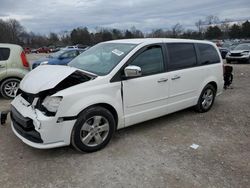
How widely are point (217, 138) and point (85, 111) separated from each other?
93.5 inches

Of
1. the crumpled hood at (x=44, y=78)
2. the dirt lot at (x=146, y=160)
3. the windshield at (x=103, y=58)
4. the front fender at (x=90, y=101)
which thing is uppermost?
the windshield at (x=103, y=58)

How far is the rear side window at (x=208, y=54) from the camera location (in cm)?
546

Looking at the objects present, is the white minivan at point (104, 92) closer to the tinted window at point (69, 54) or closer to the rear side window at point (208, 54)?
the rear side window at point (208, 54)

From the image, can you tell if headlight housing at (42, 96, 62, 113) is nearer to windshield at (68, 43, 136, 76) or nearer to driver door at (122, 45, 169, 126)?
windshield at (68, 43, 136, 76)

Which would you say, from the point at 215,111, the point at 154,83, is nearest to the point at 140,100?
the point at 154,83

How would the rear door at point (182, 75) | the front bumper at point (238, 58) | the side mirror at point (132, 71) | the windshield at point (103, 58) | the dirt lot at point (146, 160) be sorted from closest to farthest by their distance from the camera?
the dirt lot at point (146, 160), the side mirror at point (132, 71), the windshield at point (103, 58), the rear door at point (182, 75), the front bumper at point (238, 58)

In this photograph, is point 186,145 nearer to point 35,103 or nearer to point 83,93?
point 83,93

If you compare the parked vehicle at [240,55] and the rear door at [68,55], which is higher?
the rear door at [68,55]

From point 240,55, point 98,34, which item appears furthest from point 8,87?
point 98,34

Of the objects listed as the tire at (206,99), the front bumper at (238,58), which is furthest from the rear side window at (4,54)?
the front bumper at (238,58)

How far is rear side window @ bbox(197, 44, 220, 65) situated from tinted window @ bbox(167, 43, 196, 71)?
0.28 meters

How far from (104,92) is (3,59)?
455 centimetres

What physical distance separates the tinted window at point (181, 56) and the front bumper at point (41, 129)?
2313 millimetres

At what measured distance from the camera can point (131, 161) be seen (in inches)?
139
